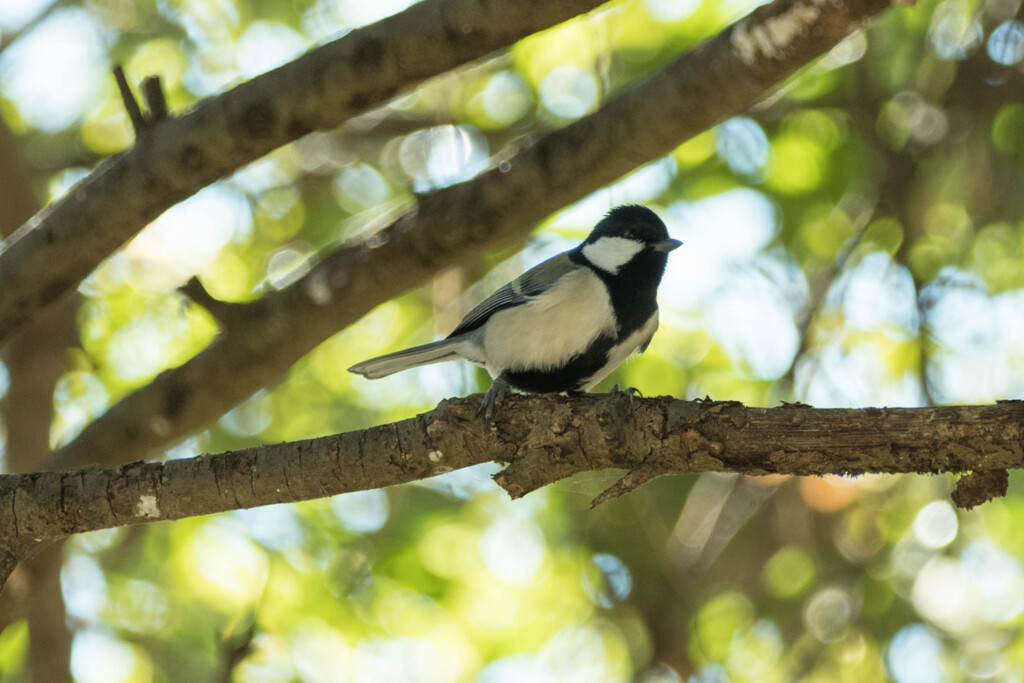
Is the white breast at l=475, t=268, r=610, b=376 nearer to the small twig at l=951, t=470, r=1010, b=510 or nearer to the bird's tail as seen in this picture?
the bird's tail

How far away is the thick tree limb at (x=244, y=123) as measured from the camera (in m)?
3.36

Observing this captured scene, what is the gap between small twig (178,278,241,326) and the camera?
4000 mm

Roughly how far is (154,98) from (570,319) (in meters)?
1.98

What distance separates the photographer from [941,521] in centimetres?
526

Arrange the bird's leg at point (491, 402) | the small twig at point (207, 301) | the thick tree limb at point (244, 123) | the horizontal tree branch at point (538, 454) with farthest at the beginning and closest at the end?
the small twig at point (207, 301), the thick tree limb at point (244, 123), the bird's leg at point (491, 402), the horizontal tree branch at point (538, 454)

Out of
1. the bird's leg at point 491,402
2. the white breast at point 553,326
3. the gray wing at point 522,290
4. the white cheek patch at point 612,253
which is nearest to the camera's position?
the bird's leg at point 491,402

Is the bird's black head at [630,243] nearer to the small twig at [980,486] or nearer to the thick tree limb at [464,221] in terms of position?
the thick tree limb at [464,221]

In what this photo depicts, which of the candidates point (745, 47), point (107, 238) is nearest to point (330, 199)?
point (107, 238)

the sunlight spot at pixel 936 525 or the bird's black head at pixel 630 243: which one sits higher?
the bird's black head at pixel 630 243

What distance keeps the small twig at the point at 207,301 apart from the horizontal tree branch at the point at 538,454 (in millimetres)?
1107

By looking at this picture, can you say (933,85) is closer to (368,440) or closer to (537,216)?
(537,216)

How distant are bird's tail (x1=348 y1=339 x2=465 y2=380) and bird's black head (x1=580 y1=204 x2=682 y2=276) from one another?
815 mm

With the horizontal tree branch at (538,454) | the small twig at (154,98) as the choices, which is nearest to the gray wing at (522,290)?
the horizontal tree branch at (538,454)

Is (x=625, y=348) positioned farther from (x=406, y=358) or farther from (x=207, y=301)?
(x=207, y=301)
